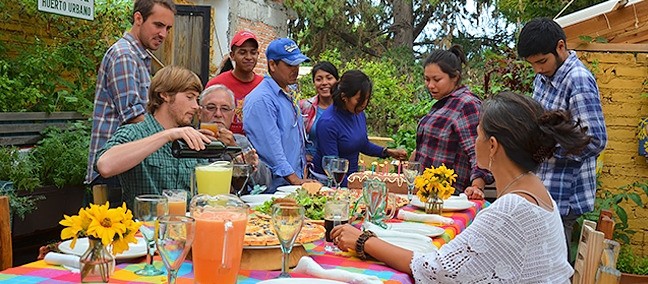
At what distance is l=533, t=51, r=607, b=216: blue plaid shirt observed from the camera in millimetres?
3719

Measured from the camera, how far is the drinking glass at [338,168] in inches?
138

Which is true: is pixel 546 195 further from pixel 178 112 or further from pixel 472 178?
pixel 472 178

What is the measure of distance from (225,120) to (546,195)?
6.12 feet

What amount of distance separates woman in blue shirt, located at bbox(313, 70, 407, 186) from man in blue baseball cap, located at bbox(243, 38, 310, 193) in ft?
1.42

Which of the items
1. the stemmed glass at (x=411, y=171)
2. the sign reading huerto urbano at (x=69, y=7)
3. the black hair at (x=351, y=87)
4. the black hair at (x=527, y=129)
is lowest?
the stemmed glass at (x=411, y=171)

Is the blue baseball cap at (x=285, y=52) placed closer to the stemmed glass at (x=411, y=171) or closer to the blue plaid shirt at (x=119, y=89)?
the blue plaid shirt at (x=119, y=89)

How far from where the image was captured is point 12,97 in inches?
224

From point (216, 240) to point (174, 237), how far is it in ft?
0.48

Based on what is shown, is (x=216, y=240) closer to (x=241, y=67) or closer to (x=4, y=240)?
(x=4, y=240)

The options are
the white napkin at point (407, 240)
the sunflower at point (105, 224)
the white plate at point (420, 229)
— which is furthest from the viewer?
the white plate at point (420, 229)

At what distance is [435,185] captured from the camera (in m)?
3.21

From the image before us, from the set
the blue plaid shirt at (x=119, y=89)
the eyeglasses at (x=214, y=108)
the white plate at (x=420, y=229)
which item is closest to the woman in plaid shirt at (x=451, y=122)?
the eyeglasses at (x=214, y=108)

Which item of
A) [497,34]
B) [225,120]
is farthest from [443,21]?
[225,120]

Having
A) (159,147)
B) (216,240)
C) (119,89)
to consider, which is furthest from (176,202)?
(119,89)
